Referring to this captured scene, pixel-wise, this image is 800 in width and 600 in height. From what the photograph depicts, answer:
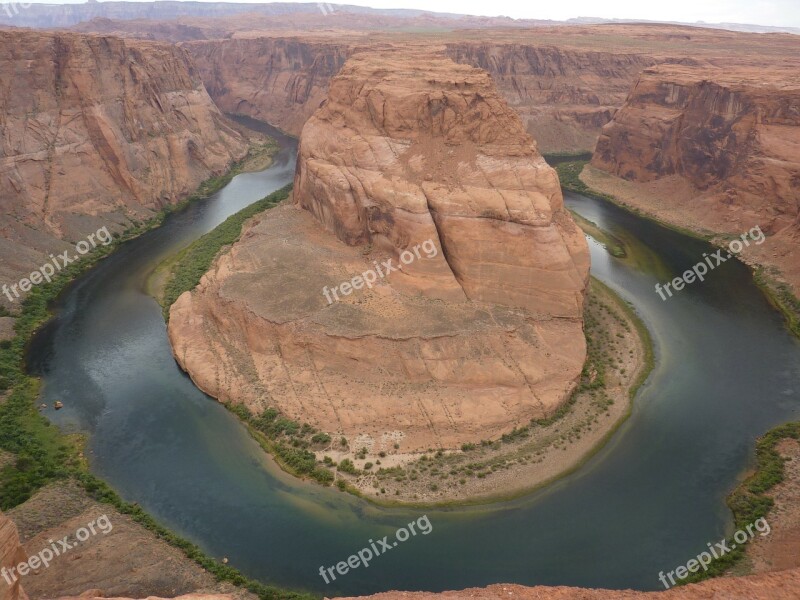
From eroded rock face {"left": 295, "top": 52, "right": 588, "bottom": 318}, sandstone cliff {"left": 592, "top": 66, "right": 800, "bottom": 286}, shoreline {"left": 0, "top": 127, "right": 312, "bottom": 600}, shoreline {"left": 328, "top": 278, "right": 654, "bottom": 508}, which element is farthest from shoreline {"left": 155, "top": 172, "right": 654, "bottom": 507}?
sandstone cliff {"left": 592, "top": 66, "right": 800, "bottom": 286}

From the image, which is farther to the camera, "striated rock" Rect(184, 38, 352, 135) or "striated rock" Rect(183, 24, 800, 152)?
"striated rock" Rect(184, 38, 352, 135)

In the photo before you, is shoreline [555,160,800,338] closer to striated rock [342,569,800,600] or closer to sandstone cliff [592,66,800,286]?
sandstone cliff [592,66,800,286]

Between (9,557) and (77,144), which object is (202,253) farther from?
(9,557)

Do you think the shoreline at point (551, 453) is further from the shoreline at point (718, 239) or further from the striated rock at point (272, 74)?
the striated rock at point (272, 74)

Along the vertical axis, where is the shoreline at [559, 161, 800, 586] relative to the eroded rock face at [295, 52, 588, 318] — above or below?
below

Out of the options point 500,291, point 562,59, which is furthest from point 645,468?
point 562,59
